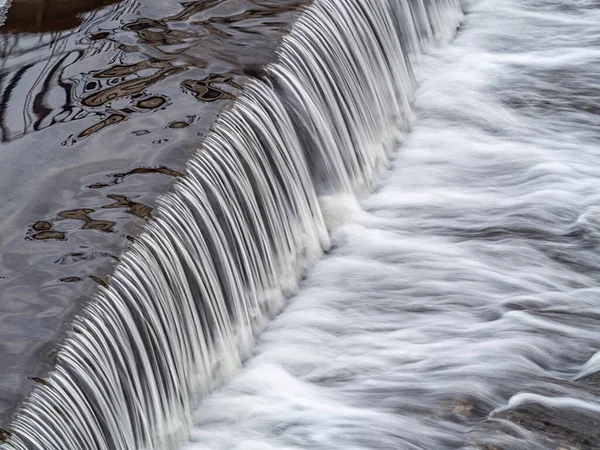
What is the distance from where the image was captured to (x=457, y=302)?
5.23 m

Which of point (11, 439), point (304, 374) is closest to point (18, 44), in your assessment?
point (304, 374)

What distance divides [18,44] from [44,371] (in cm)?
261

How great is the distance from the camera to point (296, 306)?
5.25 metres

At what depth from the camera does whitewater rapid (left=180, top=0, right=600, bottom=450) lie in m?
4.35

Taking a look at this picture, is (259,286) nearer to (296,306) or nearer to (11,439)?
(296,306)

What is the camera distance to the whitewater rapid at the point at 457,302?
4.35 m

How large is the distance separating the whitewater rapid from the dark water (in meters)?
0.90

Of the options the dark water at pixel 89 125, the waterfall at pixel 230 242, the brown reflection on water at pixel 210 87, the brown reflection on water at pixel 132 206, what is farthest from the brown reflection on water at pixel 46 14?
the brown reflection on water at pixel 132 206

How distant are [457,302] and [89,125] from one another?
76.5 inches

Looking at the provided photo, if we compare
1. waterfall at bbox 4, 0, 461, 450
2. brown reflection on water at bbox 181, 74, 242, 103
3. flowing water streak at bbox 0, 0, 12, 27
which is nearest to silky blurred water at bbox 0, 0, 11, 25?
flowing water streak at bbox 0, 0, 12, 27

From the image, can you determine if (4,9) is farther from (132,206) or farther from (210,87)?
(132,206)

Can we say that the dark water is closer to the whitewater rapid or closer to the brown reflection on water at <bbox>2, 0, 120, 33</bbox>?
the brown reflection on water at <bbox>2, 0, 120, 33</bbox>

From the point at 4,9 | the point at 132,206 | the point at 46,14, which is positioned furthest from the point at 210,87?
the point at 4,9

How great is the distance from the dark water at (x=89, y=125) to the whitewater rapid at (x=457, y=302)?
896mm
